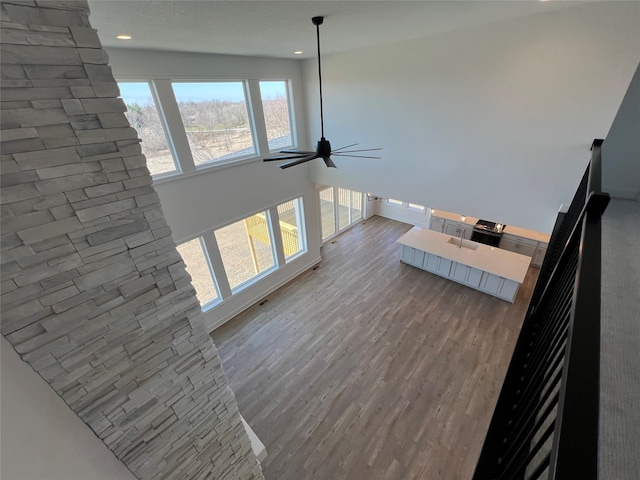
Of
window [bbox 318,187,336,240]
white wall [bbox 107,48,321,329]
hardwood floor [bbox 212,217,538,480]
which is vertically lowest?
hardwood floor [bbox 212,217,538,480]

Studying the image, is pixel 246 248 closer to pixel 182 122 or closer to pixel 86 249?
pixel 182 122

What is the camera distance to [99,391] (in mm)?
1335

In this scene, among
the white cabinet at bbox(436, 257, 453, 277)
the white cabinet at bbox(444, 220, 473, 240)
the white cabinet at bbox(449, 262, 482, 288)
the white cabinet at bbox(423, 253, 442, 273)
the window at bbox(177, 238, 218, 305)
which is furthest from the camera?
the white cabinet at bbox(444, 220, 473, 240)

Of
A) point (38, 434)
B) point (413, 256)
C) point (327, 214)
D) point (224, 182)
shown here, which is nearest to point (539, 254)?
point (413, 256)

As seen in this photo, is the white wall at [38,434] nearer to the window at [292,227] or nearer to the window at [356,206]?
the window at [292,227]

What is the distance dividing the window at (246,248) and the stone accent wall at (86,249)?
370 cm

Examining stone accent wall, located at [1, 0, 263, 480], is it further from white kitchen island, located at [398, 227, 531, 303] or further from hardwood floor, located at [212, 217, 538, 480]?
white kitchen island, located at [398, 227, 531, 303]

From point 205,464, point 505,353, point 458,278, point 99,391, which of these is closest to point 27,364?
point 99,391

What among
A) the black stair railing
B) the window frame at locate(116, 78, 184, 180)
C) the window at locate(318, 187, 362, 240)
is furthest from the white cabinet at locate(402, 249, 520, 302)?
the window frame at locate(116, 78, 184, 180)

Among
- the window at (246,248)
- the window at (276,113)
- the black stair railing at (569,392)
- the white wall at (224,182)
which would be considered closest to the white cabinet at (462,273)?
the white wall at (224,182)

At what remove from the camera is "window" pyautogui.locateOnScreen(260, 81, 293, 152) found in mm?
5078

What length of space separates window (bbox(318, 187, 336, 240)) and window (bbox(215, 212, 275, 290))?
271 cm

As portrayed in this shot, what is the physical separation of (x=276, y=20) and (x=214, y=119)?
7.77ft

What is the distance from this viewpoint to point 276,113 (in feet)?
17.5
